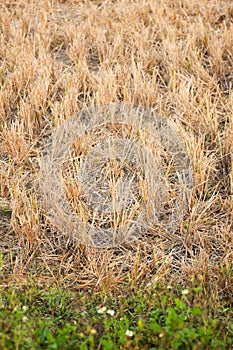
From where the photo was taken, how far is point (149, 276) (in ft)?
9.00

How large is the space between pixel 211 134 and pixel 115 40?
4.25ft

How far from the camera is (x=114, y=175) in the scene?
3277mm

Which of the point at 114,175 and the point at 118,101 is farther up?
the point at 118,101

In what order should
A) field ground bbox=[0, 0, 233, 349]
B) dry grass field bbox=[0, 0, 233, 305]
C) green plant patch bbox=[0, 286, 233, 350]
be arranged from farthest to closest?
dry grass field bbox=[0, 0, 233, 305], field ground bbox=[0, 0, 233, 349], green plant patch bbox=[0, 286, 233, 350]

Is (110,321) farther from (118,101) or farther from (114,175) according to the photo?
(118,101)

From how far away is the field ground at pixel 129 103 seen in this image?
94.8 inches

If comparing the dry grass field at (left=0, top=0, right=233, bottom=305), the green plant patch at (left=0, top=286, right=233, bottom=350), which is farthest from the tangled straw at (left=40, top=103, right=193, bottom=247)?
the green plant patch at (left=0, top=286, right=233, bottom=350)

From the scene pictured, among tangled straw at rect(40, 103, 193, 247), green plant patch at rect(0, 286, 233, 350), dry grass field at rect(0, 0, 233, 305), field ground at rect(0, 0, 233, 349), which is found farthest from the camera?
tangled straw at rect(40, 103, 193, 247)

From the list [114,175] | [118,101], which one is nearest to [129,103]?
[118,101]

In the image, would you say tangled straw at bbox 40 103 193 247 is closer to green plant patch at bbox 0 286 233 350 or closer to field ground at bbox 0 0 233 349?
field ground at bbox 0 0 233 349

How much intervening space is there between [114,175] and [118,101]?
Answer: 712 millimetres

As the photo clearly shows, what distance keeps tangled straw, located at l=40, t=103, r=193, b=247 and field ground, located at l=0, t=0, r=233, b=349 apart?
74mm

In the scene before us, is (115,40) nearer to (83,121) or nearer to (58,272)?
(83,121)

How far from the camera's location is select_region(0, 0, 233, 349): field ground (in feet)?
7.90
